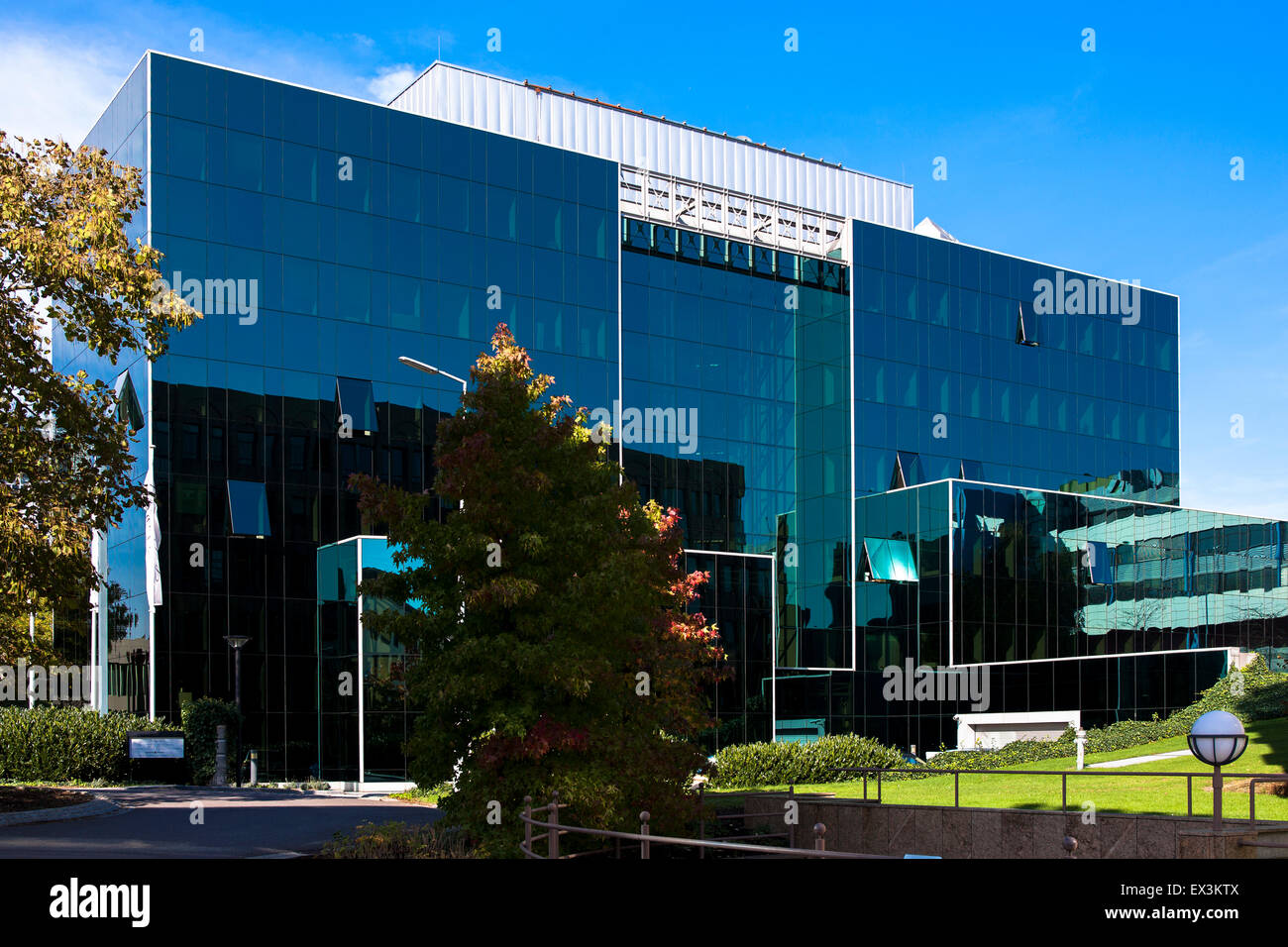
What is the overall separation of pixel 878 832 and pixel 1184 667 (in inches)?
1169

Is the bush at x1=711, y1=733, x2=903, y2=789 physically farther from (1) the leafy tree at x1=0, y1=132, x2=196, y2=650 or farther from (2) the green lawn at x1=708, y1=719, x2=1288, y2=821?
(1) the leafy tree at x1=0, y1=132, x2=196, y2=650

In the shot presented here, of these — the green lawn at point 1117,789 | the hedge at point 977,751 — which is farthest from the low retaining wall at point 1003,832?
the hedge at point 977,751

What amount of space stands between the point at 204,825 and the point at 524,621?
30.9 feet

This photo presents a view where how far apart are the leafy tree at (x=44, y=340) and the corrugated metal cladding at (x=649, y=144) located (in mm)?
24120

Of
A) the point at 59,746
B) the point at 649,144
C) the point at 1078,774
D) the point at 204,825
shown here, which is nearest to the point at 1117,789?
the point at 1078,774

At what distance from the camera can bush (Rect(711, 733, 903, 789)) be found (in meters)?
34.2

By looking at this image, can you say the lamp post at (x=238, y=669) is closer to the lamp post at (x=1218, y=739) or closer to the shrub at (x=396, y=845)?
the shrub at (x=396, y=845)

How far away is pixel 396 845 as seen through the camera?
60.7 ft

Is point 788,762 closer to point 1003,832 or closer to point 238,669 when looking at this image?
point 1003,832

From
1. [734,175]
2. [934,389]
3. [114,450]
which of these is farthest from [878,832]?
[734,175]

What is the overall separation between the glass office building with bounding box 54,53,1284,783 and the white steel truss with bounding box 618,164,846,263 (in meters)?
0.17

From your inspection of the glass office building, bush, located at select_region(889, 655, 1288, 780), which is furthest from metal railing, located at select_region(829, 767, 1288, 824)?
the glass office building

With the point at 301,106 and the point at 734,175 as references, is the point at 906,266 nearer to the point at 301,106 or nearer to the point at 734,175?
the point at 734,175

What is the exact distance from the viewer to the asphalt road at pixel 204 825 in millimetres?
19844
